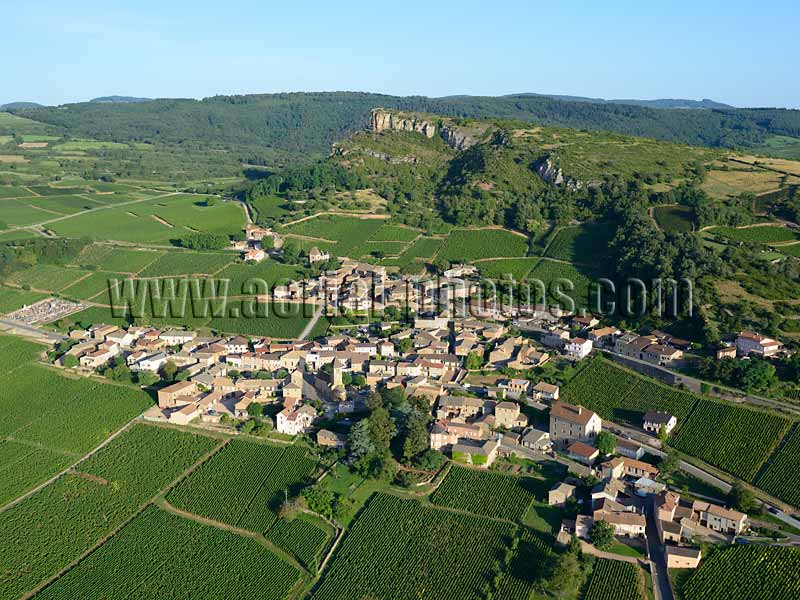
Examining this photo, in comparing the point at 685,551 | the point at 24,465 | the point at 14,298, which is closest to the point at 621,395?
the point at 685,551

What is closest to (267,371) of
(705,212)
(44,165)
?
(705,212)

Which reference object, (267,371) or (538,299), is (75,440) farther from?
(538,299)

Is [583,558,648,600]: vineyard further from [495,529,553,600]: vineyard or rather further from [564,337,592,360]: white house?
[564,337,592,360]: white house

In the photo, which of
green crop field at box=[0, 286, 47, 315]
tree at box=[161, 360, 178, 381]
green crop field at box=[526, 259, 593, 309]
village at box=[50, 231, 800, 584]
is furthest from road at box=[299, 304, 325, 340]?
green crop field at box=[0, 286, 47, 315]

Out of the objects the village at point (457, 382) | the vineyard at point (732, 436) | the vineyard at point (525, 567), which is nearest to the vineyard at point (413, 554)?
the vineyard at point (525, 567)

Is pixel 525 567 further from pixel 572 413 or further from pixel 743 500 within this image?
pixel 572 413

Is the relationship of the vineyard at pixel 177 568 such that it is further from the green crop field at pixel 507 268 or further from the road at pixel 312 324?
the green crop field at pixel 507 268
